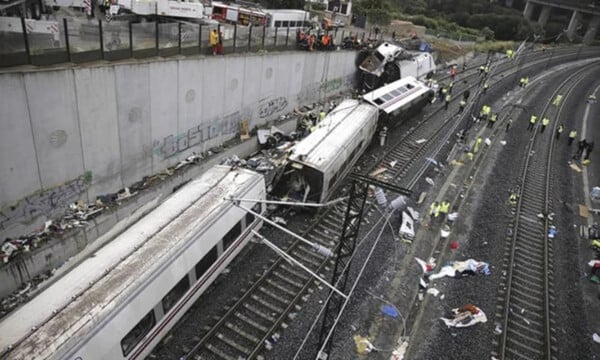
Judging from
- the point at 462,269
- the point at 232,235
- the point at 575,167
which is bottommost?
the point at 462,269

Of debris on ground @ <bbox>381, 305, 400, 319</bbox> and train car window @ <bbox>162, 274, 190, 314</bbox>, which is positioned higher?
train car window @ <bbox>162, 274, 190, 314</bbox>

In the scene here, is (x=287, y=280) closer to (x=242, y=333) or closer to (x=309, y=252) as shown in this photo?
(x=309, y=252)

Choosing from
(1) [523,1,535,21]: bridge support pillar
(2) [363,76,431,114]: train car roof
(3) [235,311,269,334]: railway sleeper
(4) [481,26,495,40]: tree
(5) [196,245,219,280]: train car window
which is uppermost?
(1) [523,1,535,21]: bridge support pillar

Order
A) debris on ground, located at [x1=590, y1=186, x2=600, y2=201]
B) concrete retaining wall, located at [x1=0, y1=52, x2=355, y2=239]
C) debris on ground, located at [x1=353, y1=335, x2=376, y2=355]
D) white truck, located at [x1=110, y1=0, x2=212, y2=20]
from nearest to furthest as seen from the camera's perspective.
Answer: debris on ground, located at [x1=353, y1=335, x2=376, y2=355] → concrete retaining wall, located at [x1=0, y1=52, x2=355, y2=239] → white truck, located at [x1=110, y1=0, x2=212, y2=20] → debris on ground, located at [x1=590, y1=186, x2=600, y2=201]

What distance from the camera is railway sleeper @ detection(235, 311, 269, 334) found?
10691 millimetres

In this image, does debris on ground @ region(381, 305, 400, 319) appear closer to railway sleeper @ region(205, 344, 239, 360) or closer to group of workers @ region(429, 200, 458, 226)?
railway sleeper @ region(205, 344, 239, 360)

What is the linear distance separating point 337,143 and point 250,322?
8.49 meters

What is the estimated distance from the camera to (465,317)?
1166cm

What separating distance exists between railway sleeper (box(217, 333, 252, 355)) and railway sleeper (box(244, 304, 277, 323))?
108 cm

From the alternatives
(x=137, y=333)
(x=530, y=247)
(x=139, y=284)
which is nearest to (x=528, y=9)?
(x=530, y=247)

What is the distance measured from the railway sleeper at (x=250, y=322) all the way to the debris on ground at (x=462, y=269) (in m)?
5.94

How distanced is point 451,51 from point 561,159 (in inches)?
1131

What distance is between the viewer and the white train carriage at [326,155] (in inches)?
587

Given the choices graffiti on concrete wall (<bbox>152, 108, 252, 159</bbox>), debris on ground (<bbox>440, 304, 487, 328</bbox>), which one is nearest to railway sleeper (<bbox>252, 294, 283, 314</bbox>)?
debris on ground (<bbox>440, 304, 487, 328</bbox>)
